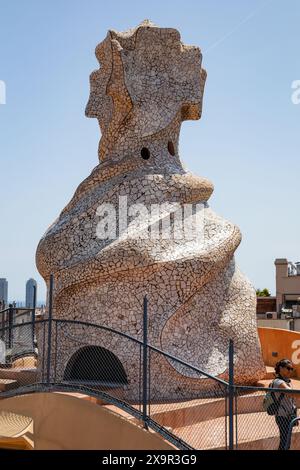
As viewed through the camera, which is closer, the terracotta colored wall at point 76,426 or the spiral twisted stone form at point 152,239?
the terracotta colored wall at point 76,426

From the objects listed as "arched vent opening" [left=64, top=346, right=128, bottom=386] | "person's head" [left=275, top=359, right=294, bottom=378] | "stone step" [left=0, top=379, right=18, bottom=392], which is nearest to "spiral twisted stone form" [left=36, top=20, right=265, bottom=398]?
"arched vent opening" [left=64, top=346, right=128, bottom=386]

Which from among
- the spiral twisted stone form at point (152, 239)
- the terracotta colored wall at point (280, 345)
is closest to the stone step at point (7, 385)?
the spiral twisted stone form at point (152, 239)

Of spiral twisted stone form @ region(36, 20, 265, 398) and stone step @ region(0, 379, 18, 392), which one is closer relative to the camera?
spiral twisted stone form @ region(36, 20, 265, 398)

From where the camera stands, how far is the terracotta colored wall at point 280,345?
15.3m

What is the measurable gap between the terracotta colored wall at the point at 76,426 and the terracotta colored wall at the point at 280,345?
7079 millimetres

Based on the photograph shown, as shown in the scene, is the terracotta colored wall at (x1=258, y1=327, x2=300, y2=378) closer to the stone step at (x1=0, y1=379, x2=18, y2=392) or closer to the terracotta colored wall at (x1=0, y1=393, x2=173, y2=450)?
the stone step at (x1=0, y1=379, x2=18, y2=392)

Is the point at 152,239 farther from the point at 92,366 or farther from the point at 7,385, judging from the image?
the point at 7,385

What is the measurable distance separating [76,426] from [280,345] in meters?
7.96

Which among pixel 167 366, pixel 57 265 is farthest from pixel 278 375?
pixel 57 265

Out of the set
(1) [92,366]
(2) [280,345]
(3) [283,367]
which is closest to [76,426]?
(1) [92,366]

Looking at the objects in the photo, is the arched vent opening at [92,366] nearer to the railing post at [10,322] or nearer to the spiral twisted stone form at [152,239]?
the spiral twisted stone form at [152,239]

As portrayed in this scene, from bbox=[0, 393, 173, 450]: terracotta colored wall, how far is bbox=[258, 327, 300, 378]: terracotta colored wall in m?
7.08

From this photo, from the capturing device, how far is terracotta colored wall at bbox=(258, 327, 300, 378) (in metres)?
15.3

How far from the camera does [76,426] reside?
925cm
